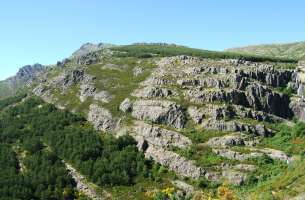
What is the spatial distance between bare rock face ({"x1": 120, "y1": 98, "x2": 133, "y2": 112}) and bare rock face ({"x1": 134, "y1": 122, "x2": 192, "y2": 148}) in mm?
16911

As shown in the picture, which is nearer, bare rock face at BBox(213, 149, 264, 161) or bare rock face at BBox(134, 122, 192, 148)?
bare rock face at BBox(213, 149, 264, 161)

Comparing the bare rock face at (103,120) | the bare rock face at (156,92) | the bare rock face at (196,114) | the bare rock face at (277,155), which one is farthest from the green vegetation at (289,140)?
the bare rock face at (103,120)

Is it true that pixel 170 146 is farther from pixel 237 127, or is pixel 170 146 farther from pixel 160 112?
pixel 237 127

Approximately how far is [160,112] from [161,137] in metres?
14.2

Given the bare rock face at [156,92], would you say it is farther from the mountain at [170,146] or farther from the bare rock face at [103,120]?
the bare rock face at [103,120]

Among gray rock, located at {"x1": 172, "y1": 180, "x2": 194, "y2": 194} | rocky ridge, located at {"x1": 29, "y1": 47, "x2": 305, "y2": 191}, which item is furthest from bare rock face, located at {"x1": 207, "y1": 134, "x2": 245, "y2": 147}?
gray rock, located at {"x1": 172, "y1": 180, "x2": 194, "y2": 194}

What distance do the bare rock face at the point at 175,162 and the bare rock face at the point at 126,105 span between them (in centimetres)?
2689

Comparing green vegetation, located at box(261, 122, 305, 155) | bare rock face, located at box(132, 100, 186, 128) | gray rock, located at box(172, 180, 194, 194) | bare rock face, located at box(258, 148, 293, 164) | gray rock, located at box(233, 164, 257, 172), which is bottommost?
gray rock, located at box(172, 180, 194, 194)

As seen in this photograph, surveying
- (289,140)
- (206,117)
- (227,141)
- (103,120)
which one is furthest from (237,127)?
(103,120)

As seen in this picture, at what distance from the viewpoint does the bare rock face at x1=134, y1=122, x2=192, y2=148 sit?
165 meters

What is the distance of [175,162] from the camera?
515 ft

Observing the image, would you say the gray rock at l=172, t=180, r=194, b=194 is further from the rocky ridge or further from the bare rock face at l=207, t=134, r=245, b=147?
the bare rock face at l=207, t=134, r=245, b=147

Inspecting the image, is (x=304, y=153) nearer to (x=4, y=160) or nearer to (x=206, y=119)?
(x=206, y=119)

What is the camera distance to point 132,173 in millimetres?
159750
